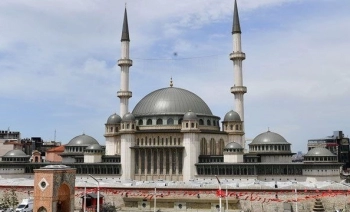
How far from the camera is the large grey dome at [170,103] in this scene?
8131 centimetres

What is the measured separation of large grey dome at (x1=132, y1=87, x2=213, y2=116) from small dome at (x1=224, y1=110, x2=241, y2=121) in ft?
→ 14.6

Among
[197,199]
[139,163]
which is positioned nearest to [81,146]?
[139,163]

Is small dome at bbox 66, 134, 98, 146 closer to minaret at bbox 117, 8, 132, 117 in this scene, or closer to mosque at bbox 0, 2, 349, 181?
mosque at bbox 0, 2, 349, 181

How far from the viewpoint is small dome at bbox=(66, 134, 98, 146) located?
286 ft

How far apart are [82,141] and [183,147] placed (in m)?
24.3

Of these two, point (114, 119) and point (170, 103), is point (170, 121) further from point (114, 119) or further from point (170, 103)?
point (114, 119)

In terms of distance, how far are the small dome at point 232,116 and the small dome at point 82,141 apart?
2725 centimetres

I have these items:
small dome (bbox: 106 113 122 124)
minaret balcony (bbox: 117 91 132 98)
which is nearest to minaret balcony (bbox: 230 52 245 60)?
minaret balcony (bbox: 117 91 132 98)

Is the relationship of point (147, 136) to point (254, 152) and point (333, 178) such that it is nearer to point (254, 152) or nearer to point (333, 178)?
point (254, 152)

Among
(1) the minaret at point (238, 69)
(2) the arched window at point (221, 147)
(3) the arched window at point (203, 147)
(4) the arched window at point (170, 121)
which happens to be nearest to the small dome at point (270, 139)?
(1) the minaret at point (238, 69)

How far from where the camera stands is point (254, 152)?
244 ft

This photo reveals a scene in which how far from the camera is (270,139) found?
2938 inches

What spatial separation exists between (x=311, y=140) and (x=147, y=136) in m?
86.9

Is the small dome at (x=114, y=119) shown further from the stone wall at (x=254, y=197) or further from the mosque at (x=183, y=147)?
Answer: the stone wall at (x=254, y=197)
